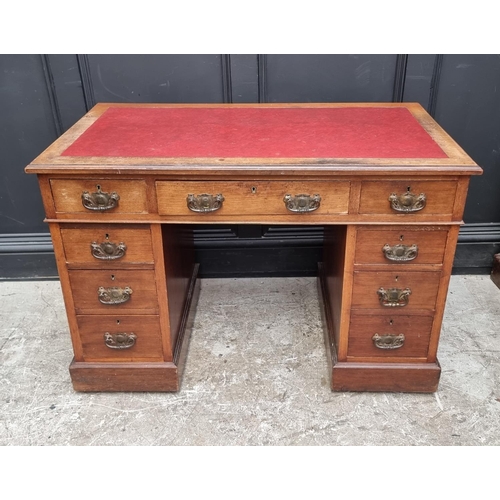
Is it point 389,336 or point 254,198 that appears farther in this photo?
point 389,336

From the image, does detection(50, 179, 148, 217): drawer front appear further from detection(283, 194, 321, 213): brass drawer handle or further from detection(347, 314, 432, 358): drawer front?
detection(347, 314, 432, 358): drawer front

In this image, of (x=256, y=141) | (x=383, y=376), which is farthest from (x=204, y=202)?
(x=383, y=376)

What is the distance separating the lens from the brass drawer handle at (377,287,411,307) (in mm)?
1791

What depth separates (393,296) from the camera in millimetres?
1798

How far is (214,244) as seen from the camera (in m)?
2.64

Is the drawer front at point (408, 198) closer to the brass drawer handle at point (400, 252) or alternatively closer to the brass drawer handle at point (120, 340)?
the brass drawer handle at point (400, 252)

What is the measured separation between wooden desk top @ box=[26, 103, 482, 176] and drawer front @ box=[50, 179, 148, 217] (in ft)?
0.16

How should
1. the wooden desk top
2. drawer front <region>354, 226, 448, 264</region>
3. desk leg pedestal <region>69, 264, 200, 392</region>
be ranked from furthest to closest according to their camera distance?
desk leg pedestal <region>69, 264, 200, 392</region>
drawer front <region>354, 226, 448, 264</region>
the wooden desk top

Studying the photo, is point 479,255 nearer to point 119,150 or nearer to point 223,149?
point 223,149

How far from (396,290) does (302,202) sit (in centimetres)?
47

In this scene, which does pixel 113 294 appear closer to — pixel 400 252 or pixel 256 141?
pixel 256 141

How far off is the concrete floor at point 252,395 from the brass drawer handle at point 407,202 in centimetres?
74

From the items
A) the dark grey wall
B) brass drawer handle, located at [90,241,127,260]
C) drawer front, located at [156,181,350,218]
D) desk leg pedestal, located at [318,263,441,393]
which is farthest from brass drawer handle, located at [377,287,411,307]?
the dark grey wall

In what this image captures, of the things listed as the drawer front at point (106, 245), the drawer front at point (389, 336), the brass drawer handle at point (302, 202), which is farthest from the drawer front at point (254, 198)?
the drawer front at point (389, 336)
